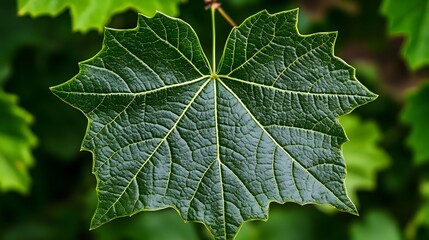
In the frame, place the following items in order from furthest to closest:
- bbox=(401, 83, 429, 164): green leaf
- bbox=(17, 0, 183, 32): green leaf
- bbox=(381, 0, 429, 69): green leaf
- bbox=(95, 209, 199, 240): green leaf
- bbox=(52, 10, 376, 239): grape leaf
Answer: bbox=(95, 209, 199, 240): green leaf → bbox=(401, 83, 429, 164): green leaf → bbox=(381, 0, 429, 69): green leaf → bbox=(17, 0, 183, 32): green leaf → bbox=(52, 10, 376, 239): grape leaf

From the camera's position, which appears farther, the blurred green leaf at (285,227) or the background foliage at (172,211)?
the blurred green leaf at (285,227)

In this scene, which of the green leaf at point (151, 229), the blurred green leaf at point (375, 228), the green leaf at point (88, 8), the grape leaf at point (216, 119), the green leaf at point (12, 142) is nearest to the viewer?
the grape leaf at point (216, 119)

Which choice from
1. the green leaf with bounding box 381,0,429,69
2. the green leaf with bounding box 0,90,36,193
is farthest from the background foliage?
the green leaf with bounding box 381,0,429,69

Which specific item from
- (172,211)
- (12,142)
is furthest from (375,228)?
(12,142)

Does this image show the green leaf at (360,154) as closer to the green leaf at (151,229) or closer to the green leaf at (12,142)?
the green leaf at (151,229)

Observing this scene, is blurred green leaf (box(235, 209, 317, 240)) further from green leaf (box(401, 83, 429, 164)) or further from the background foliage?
green leaf (box(401, 83, 429, 164))

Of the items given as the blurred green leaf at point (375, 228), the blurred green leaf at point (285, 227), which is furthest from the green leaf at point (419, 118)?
the blurred green leaf at point (285, 227)
